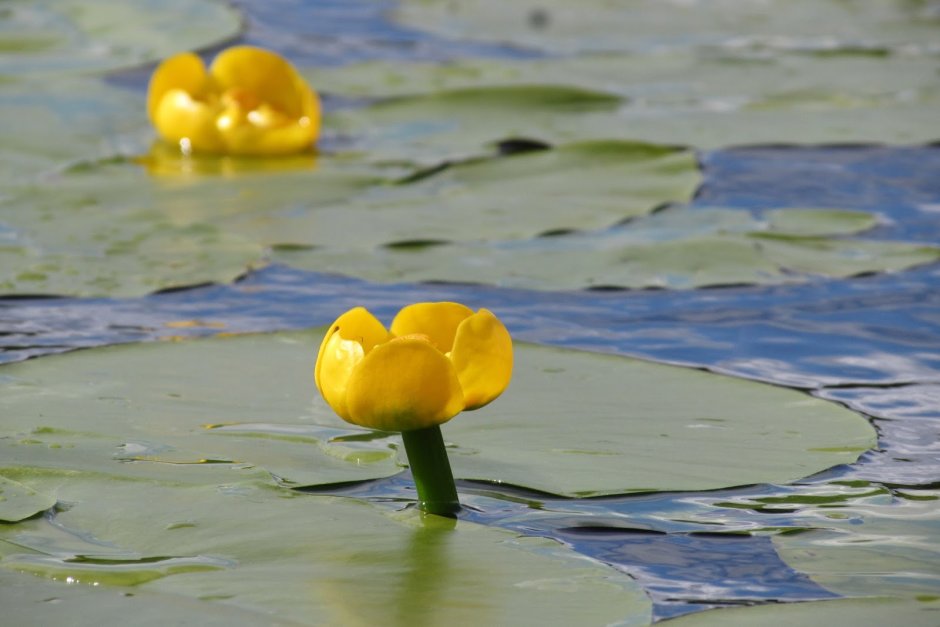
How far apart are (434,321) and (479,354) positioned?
0.11 m

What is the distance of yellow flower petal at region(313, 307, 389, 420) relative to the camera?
5.41ft

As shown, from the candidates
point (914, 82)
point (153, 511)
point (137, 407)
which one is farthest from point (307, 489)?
point (914, 82)

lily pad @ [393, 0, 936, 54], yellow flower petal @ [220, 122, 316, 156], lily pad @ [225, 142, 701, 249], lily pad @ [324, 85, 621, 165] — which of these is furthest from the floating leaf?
lily pad @ [393, 0, 936, 54]

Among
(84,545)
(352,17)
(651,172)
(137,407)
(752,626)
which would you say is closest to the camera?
(752,626)

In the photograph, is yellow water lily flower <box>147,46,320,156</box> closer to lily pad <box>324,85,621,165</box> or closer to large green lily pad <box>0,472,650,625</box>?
lily pad <box>324,85,621,165</box>

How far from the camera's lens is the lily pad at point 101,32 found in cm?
507

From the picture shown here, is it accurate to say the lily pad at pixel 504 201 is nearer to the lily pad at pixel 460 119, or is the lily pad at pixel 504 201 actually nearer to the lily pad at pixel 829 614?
the lily pad at pixel 460 119

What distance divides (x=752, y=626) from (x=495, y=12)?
5.69 meters

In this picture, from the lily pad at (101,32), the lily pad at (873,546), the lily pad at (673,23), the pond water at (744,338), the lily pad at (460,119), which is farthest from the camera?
the lily pad at (673,23)

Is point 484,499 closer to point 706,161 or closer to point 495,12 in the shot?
point 706,161

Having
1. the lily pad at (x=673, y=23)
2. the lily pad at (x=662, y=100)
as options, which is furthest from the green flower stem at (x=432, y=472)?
the lily pad at (x=673, y=23)

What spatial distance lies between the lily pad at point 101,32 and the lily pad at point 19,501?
3.33 m

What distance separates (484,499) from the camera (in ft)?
6.12

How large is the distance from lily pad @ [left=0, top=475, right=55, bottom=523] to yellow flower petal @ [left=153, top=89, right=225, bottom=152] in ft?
7.97
